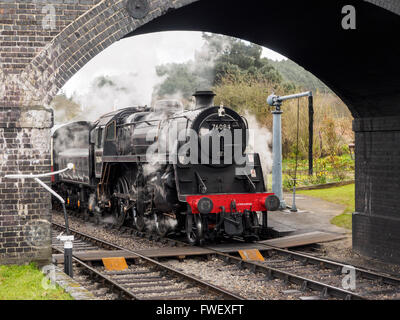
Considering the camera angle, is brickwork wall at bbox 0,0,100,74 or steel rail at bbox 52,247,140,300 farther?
brickwork wall at bbox 0,0,100,74

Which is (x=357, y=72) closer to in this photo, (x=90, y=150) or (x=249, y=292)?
(x=249, y=292)

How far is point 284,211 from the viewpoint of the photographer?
17.4m

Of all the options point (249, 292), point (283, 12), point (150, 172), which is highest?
point (283, 12)

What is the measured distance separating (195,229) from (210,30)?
435cm

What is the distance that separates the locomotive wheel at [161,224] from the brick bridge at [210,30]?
438cm

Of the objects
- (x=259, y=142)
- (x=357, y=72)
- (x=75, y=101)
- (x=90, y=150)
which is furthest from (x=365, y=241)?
(x=75, y=101)

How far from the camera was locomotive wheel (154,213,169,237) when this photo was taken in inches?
513

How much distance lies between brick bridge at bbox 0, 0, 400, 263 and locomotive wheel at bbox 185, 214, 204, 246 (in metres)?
3.46

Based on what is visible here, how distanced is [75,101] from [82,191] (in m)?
32.4

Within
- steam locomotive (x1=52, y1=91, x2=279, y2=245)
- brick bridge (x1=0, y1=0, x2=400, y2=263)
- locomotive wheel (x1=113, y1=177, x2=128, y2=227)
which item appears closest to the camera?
brick bridge (x1=0, y1=0, x2=400, y2=263)

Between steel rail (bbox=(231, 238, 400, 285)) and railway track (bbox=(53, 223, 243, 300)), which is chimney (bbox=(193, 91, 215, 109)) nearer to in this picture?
steel rail (bbox=(231, 238, 400, 285))

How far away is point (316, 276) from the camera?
9180 mm

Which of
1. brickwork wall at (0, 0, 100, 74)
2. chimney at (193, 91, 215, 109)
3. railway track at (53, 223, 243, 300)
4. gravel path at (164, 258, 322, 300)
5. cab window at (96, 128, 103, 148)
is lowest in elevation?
gravel path at (164, 258, 322, 300)

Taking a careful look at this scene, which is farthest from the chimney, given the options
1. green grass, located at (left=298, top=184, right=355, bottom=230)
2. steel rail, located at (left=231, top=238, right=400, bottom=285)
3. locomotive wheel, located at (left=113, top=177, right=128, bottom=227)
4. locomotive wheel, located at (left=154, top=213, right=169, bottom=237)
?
green grass, located at (left=298, top=184, right=355, bottom=230)
